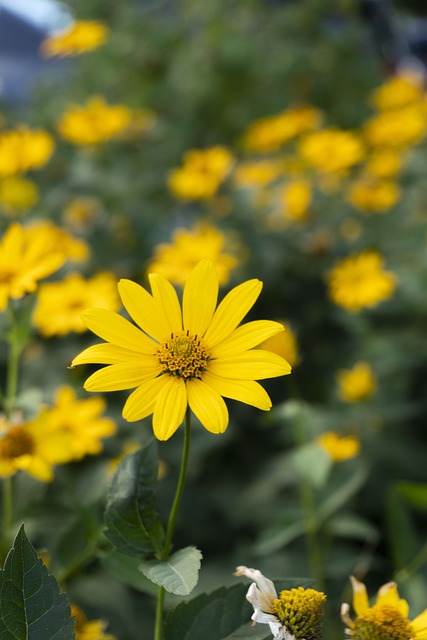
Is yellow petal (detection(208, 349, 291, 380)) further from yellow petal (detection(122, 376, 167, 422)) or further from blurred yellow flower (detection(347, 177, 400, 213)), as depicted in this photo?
blurred yellow flower (detection(347, 177, 400, 213))

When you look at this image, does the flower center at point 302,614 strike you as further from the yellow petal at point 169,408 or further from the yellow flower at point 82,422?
the yellow flower at point 82,422

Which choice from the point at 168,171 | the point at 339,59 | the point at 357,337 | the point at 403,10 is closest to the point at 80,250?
the point at 357,337

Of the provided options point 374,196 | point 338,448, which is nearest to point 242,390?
point 338,448

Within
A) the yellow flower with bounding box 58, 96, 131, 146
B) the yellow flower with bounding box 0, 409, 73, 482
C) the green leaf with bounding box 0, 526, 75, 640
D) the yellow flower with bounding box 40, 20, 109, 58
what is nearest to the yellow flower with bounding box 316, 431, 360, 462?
the yellow flower with bounding box 0, 409, 73, 482

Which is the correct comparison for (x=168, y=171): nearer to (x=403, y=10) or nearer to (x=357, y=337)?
(x=357, y=337)

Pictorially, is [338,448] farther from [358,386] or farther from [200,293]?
[200,293]

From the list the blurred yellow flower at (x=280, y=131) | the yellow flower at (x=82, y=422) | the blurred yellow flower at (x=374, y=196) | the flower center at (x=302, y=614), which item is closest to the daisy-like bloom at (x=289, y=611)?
Result: the flower center at (x=302, y=614)

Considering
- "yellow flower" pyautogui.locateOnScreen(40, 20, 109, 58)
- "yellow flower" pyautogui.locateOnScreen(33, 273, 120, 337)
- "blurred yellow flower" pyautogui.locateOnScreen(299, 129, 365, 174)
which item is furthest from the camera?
"yellow flower" pyautogui.locateOnScreen(40, 20, 109, 58)
